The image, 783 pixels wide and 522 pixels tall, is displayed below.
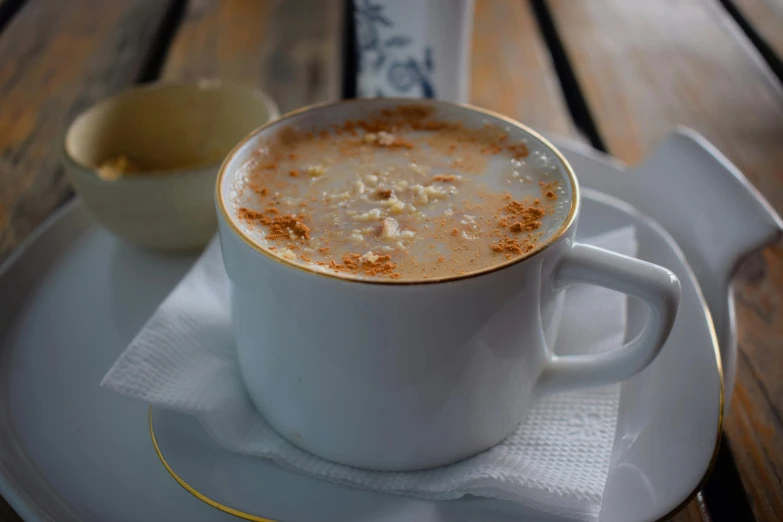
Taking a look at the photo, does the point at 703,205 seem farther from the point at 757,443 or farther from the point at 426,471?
the point at 426,471

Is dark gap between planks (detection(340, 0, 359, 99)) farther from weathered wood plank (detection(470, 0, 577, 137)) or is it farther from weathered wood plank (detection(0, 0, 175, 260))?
weathered wood plank (detection(0, 0, 175, 260))

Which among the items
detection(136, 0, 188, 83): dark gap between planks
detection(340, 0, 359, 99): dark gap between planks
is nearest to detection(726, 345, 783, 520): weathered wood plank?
detection(340, 0, 359, 99): dark gap between planks

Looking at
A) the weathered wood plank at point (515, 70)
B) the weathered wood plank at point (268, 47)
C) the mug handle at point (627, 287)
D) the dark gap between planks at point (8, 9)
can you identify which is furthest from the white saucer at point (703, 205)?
the dark gap between planks at point (8, 9)

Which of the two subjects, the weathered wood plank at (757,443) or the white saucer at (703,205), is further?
the white saucer at (703,205)

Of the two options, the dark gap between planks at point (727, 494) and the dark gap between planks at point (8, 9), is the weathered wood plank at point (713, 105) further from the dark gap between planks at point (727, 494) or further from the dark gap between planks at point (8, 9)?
the dark gap between planks at point (8, 9)

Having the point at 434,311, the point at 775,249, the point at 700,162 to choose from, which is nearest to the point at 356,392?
the point at 434,311

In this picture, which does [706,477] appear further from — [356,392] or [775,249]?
[775,249]

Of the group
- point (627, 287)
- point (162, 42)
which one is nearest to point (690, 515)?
point (627, 287)

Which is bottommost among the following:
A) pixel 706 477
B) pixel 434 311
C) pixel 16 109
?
pixel 16 109
